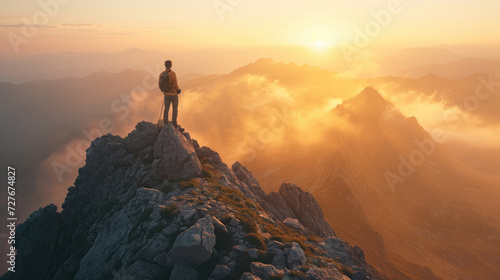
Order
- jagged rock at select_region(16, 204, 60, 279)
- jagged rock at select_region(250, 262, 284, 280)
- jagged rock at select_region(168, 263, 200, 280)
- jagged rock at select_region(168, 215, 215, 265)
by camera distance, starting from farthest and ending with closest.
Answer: jagged rock at select_region(16, 204, 60, 279) → jagged rock at select_region(168, 215, 215, 265) → jagged rock at select_region(168, 263, 200, 280) → jagged rock at select_region(250, 262, 284, 280)

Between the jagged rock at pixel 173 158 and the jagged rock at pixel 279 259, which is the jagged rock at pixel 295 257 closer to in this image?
the jagged rock at pixel 279 259

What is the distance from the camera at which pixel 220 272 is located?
62.2 ft

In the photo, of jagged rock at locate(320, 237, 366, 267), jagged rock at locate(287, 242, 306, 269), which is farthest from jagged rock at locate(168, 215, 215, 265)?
jagged rock at locate(320, 237, 366, 267)

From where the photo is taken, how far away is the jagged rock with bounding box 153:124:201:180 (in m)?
31.9

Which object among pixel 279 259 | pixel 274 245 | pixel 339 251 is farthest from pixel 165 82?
pixel 339 251

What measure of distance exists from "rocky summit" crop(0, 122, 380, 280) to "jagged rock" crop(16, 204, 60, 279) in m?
0.12

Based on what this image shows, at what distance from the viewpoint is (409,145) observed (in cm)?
19075

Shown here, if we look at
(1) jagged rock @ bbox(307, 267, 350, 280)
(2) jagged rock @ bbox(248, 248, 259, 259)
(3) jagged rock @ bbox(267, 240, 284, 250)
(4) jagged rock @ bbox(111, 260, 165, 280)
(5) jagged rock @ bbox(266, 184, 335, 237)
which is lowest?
(1) jagged rock @ bbox(307, 267, 350, 280)

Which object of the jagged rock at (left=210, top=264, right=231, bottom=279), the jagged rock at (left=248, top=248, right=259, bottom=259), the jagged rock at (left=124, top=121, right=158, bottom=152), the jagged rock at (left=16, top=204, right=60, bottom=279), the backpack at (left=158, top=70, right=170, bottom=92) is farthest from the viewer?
the jagged rock at (left=124, top=121, right=158, bottom=152)

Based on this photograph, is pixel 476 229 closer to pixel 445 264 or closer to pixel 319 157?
pixel 445 264

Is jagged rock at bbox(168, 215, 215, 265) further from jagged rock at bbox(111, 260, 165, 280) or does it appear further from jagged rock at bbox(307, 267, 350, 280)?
jagged rock at bbox(307, 267, 350, 280)

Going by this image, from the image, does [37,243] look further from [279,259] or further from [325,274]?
[325,274]

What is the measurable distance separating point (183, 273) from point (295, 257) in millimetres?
8001

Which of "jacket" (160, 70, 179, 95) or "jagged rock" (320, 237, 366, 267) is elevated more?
"jacket" (160, 70, 179, 95)
